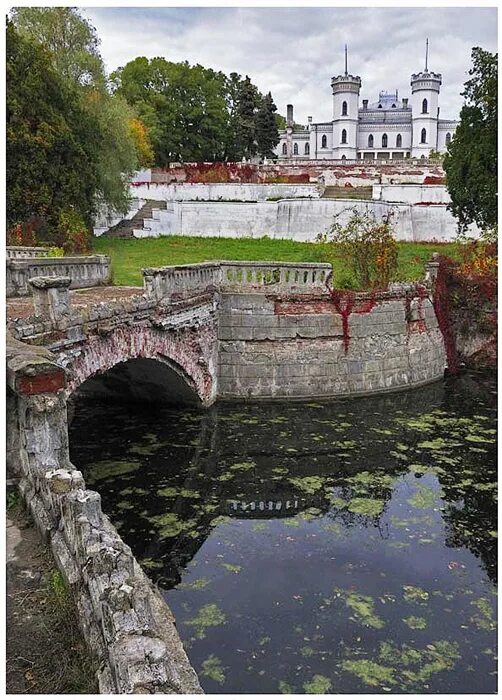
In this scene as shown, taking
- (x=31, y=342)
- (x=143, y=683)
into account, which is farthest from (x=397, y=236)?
(x=143, y=683)

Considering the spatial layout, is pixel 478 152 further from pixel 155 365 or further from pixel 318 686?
pixel 318 686

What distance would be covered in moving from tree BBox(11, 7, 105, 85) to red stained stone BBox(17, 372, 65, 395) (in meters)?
28.8

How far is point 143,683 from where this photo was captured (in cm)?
371

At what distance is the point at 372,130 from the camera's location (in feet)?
247

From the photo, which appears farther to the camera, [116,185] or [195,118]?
[195,118]

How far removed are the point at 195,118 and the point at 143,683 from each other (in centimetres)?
5671

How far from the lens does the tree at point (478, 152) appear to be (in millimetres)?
24820

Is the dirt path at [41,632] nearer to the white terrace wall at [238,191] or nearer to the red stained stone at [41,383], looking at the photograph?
the red stained stone at [41,383]

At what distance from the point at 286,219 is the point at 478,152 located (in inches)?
561

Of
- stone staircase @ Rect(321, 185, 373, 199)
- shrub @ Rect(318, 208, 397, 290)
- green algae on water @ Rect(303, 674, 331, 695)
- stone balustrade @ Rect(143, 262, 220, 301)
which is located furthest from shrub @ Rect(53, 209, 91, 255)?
green algae on water @ Rect(303, 674, 331, 695)

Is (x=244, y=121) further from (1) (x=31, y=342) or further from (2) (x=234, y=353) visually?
(1) (x=31, y=342)

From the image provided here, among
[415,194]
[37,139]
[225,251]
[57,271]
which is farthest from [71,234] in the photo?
[415,194]

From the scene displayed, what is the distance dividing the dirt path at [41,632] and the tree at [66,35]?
3043cm

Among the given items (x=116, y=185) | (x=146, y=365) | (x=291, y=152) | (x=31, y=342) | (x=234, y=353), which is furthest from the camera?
(x=291, y=152)
